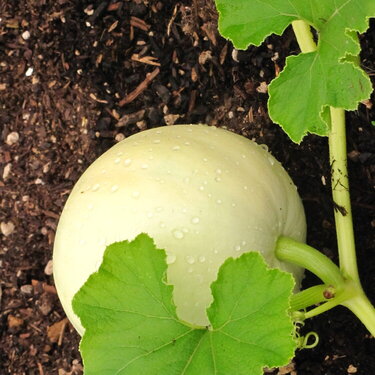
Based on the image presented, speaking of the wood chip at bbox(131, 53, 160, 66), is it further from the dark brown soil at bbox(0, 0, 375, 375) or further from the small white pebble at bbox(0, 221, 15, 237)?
the small white pebble at bbox(0, 221, 15, 237)

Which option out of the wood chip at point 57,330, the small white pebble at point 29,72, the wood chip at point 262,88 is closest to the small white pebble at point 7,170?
the small white pebble at point 29,72

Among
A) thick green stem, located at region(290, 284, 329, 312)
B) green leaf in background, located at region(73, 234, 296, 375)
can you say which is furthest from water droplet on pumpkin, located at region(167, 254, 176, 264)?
thick green stem, located at region(290, 284, 329, 312)

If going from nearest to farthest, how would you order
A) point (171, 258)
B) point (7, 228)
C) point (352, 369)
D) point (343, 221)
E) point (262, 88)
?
point (171, 258), point (343, 221), point (352, 369), point (262, 88), point (7, 228)

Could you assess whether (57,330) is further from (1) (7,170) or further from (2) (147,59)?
(2) (147,59)

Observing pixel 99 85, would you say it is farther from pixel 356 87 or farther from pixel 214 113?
pixel 356 87

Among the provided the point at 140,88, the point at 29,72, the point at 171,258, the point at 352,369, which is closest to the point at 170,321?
the point at 171,258

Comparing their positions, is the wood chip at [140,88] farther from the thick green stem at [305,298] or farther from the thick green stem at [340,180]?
the thick green stem at [305,298]

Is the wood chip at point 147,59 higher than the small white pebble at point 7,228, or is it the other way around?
the wood chip at point 147,59
